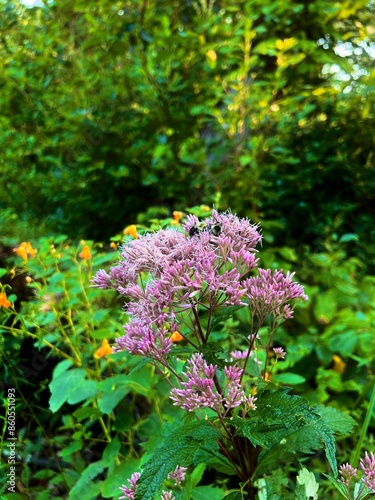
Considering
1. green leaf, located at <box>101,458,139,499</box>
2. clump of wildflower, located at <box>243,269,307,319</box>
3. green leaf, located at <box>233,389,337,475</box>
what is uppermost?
clump of wildflower, located at <box>243,269,307,319</box>

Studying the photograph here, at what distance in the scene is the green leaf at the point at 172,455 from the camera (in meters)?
0.68

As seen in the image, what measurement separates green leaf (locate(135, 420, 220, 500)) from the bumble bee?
322 millimetres

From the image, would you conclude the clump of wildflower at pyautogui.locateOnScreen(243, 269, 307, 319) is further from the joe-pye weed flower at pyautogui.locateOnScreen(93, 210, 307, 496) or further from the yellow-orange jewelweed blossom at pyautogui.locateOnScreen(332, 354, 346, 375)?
the yellow-orange jewelweed blossom at pyautogui.locateOnScreen(332, 354, 346, 375)

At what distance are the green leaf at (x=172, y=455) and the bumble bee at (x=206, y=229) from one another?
0.32m

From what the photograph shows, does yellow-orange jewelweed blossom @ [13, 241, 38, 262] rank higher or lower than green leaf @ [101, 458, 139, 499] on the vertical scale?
higher

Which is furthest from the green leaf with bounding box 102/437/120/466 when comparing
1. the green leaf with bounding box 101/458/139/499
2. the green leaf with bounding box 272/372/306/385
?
the green leaf with bounding box 272/372/306/385

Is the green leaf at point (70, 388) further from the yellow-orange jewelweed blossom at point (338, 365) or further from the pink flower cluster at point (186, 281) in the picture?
the yellow-orange jewelweed blossom at point (338, 365)

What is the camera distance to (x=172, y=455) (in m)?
0.71

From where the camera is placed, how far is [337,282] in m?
2.20

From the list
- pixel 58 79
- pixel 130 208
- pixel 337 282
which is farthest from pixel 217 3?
pixel 337 282

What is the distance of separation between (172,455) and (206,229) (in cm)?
37

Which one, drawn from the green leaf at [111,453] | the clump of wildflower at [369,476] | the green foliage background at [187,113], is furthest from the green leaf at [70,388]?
the green foliage background at [187,113]

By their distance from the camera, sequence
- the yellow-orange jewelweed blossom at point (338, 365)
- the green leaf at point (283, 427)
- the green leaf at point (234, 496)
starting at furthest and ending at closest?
1. the yellow-orange jewelweed blossom at point (338, 365)
2. the green leaf at point (234, 496)
3. the green leaf at point (283, 427)

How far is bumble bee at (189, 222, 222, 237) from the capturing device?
2.68ft
